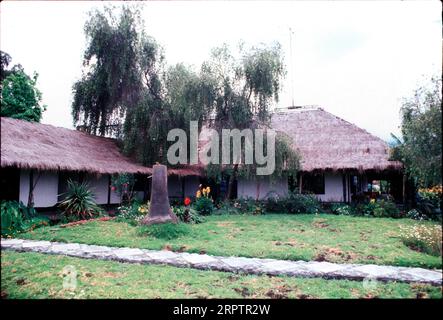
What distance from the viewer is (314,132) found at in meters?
17.4

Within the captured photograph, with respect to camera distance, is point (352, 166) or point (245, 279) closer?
point (245, 279)

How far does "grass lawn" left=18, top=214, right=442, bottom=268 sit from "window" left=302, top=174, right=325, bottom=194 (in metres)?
4.97

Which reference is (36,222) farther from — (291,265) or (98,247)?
(291,265)

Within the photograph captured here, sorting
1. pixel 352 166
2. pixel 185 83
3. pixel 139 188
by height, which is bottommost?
pixel 139 188

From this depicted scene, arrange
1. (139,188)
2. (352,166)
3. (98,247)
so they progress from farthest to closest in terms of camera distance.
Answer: (139,188), (352,166), (98,247)

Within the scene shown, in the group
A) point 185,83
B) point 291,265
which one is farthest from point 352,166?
point 291,265

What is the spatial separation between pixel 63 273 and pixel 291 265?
3.74 m

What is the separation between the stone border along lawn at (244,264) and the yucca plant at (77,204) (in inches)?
148

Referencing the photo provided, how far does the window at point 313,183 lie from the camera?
16328 mm

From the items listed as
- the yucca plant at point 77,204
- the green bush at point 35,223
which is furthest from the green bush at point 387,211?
the green bush at point 35,223

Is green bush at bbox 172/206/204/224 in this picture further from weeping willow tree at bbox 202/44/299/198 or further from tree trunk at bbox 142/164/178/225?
weeping willow tree at bbox 202/44/299/198

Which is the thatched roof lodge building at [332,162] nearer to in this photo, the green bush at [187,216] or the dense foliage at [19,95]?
the green bush at [187,216]

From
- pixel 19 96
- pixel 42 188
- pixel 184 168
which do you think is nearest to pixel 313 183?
pixel 184 168

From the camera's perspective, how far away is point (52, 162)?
35.5ft
